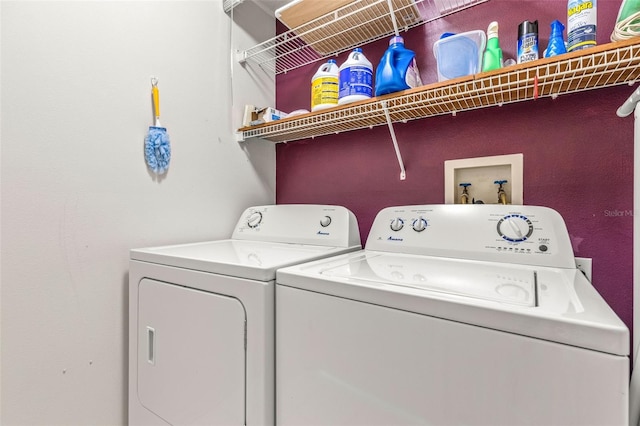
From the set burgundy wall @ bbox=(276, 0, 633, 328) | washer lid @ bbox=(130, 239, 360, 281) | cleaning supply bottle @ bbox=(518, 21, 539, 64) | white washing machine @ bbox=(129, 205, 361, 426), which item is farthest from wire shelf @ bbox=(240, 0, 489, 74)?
washer lid @ bbox=(130, 239, 360, 281)

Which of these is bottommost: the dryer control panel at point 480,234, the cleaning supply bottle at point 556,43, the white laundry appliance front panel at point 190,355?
the white laundry appliance front panel at point 190,355

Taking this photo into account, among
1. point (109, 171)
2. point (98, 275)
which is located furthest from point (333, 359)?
point (109, 171)

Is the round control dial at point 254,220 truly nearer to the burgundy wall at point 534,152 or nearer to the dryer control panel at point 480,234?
the burgundy wall at point 534,152

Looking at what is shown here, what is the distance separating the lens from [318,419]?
827 millimetres

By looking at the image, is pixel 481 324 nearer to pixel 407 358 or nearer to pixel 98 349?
pixel 407 358

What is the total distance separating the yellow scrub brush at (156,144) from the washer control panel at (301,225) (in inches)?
20.0

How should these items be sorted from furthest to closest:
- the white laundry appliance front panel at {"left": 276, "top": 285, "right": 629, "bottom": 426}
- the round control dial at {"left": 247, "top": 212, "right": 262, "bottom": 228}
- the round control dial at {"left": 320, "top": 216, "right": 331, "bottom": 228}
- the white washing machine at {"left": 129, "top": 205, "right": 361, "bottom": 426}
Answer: the round control dial at {"left": 247, "top": 212, "right": 262, "bottom": 228} < the round control dial at {"left": 320, "top": 216, "right": 331, "bottom": 228} < the white washing machine at {"left": 129, "top": 205, "right": 361, "bottom": 426} < the white laundry appliance front panel at {"left": 276, "top": 285, "right": 629, "bottom": 426}

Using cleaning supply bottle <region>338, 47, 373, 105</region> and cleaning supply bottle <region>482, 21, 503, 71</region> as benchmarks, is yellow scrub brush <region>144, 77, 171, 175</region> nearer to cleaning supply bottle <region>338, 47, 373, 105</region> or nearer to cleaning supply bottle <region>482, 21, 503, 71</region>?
cleaning supply bottle <region>338, 47, 373, 105</region>

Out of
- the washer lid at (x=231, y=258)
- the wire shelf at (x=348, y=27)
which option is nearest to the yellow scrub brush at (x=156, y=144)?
the washer lid at (x=231, y=258)

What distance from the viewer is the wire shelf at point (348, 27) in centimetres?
144

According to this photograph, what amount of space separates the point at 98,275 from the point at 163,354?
0.42 meters

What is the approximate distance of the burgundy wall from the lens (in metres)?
1.13

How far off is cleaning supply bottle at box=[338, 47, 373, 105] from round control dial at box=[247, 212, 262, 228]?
730 millimetres

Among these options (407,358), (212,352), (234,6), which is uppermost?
(234,6)
